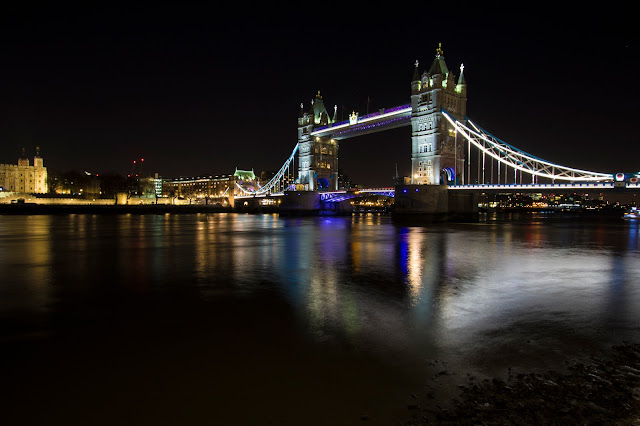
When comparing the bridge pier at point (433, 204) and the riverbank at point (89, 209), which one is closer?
the bridge pier at point (433, 204)

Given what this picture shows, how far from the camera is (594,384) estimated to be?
4152 mm

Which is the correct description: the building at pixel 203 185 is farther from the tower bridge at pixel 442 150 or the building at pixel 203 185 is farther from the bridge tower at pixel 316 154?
the tower bridge at pixel 442 150

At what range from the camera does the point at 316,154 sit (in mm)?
75875

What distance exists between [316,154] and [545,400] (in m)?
73.3

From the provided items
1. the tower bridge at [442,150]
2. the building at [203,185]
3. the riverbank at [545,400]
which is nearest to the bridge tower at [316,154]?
the tower bridge at [442,150]

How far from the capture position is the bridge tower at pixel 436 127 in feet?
161

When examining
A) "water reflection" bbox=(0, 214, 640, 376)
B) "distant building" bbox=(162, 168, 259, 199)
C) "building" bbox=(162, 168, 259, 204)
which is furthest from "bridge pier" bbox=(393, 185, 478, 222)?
"distant building" bbox=(162, 168, 259, 199)

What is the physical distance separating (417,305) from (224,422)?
4.97 metres

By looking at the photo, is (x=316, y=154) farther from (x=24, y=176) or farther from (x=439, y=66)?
(x=24, y=176)

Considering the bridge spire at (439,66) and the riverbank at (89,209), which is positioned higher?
the bridge spire at (439,66)

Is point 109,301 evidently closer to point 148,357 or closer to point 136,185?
point 148,357

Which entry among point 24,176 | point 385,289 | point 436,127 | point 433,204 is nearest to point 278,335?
point 385,289

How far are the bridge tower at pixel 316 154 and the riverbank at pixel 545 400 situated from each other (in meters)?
71.0

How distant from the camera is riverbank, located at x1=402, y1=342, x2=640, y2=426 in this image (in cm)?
350
